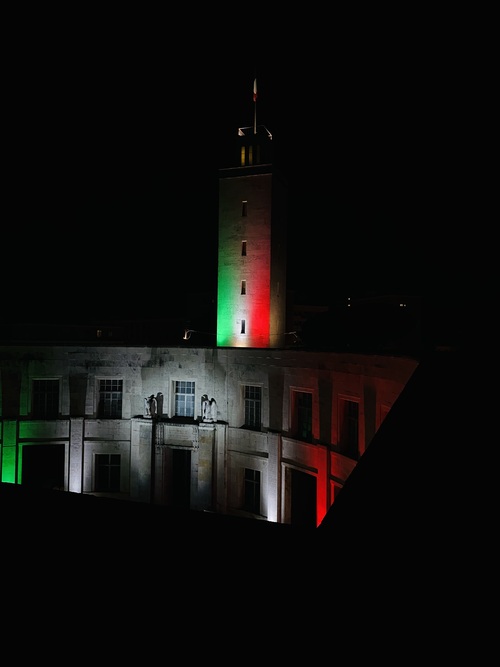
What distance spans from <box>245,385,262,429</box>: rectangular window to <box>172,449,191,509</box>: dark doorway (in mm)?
4613

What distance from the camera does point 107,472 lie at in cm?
2819

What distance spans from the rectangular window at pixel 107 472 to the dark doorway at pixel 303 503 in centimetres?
1047

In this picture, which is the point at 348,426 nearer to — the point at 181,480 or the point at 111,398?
the point at 111,398

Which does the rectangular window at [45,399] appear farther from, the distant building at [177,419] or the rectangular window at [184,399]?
the rectangular window at [184,399]

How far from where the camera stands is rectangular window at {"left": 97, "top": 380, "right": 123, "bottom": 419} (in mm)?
28141

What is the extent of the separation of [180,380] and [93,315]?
38875 millimetres

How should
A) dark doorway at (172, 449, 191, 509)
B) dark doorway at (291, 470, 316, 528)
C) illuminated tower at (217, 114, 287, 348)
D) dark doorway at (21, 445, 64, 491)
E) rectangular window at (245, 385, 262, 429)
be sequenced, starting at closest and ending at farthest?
rectangular window at (245, 385, 262, 429) < dark doorway at (291, 470, 316, 528) < dark doorway at (172, 449, 191, 509) < dark doorway at (21, 445, 64, 491) < illuminated tower at (217, 114, 287, 348)

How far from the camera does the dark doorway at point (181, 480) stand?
1191 inches

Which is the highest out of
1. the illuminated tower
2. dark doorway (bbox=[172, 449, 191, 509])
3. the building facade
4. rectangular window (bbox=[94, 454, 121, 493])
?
the illuminated tower

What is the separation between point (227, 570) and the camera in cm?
605

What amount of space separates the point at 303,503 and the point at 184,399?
9902 mm

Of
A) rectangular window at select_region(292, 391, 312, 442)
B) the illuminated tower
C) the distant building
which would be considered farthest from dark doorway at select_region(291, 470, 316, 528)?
the illuminated tower

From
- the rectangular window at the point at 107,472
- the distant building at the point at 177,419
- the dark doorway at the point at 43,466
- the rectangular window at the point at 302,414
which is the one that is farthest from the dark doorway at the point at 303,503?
the dark doorway at the point at 43,466

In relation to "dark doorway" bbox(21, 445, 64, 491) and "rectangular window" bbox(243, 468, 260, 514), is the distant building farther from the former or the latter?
"dark doorway" bbox(21, 445, 64, 491)
